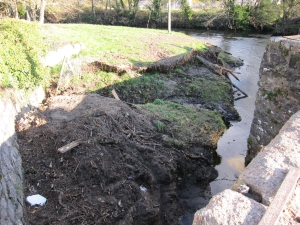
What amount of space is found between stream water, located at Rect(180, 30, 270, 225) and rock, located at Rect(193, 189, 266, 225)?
12.7ft

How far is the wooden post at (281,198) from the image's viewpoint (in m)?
2.41

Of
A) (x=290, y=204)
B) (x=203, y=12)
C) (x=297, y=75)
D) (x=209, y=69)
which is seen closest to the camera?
(x=290, y=204)

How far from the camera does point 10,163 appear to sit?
16.8 ft

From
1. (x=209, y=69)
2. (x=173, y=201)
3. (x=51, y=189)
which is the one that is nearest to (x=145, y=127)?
(x=173, y=201)

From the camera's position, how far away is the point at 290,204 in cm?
265

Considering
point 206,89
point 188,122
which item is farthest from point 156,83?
point 188,122

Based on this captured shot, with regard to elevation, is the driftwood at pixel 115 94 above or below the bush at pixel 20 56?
below

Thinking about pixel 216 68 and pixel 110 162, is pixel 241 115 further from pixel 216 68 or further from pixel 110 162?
pixel 110 162

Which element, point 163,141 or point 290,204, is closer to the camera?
point 290,204

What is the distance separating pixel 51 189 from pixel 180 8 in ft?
111

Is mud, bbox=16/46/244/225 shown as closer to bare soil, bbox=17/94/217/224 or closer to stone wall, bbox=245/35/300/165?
bare soil, bbox=17/94/217/224

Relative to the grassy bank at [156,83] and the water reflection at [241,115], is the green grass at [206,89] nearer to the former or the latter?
the grassy bank at [156,83]

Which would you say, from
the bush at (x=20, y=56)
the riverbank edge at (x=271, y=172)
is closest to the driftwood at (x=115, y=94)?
the bush at (x=20, y=56)

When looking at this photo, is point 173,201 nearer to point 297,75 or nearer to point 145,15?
point 297,75
